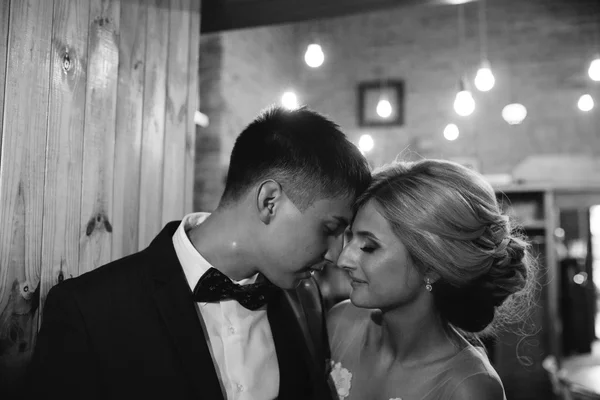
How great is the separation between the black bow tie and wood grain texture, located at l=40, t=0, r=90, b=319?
45 centimetres

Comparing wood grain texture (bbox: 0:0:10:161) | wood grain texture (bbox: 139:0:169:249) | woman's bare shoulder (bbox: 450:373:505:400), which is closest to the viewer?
wood grain texture (bbox: 0:0:10:161)

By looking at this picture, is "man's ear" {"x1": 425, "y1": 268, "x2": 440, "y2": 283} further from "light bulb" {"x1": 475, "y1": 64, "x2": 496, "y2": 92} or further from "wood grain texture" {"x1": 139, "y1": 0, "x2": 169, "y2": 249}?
"light bulb" {"x1": 475, "y1": 64, "x2": 496, "y2": 92}

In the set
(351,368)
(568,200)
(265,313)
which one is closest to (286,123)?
(265,313)

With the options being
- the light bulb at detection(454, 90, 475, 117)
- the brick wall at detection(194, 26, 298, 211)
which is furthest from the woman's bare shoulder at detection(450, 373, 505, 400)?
the brick wall at detection(194, 26, 298, 211)

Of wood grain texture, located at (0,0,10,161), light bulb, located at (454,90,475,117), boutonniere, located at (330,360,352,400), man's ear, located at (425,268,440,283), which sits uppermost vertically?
light bulb, located at (454,90,475,117)

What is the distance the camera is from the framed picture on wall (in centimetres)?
657

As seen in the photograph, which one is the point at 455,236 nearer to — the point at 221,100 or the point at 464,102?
the point at 464,102

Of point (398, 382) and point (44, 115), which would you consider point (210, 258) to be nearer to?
point (44, 115)

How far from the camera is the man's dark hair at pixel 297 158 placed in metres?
1.58

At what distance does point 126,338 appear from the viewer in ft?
4.45

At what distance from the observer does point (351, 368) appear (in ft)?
6.48

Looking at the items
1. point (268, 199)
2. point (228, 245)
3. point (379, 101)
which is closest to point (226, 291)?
point (228, 245)

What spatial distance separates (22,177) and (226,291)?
0.67 m

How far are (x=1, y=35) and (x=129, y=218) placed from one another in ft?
2.49
